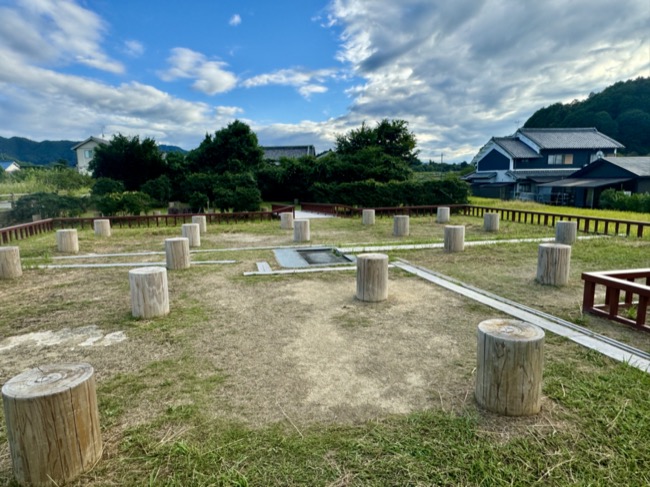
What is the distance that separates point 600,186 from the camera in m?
24.8

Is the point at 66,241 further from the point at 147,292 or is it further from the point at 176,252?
the point at 147,292

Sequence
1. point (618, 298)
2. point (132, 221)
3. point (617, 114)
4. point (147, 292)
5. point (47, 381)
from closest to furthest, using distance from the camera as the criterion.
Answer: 1. point (47, 381)
2. point (618, 298)
3. point (147, 292)
4. point (132, 221)
5. point (617, 114)

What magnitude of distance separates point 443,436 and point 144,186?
73.6 ft

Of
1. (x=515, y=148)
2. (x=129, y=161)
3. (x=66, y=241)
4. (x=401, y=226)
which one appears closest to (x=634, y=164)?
(x=515, y=148)

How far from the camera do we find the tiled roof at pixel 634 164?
24.7 metres

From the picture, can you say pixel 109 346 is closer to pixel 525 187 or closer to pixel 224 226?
pixel 224 226

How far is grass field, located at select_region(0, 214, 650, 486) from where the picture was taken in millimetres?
2293

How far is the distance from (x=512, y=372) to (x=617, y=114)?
2473 inches

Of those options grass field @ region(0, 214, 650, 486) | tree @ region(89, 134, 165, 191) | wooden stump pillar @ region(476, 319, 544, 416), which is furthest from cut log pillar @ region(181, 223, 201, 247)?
tree @ region(89, 134, 165, 191)

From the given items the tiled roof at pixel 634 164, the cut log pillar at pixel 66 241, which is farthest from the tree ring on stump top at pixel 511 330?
the tiled roof at pixel 634 164

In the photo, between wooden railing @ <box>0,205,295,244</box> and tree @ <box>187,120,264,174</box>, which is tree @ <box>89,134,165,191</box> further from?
wooden railing @ <box>0,205,295,244</box>

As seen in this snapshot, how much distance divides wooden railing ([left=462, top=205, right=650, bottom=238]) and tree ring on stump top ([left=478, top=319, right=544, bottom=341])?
1004 cm

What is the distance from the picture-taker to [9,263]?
7168 mm

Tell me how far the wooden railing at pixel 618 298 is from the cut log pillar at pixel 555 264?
1028 millimetres
